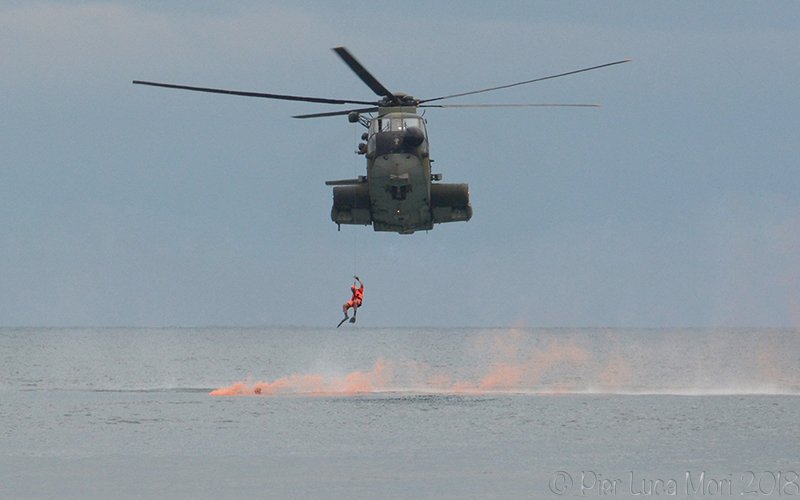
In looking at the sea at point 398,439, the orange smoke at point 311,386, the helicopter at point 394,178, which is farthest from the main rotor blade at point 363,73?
the orange smoke at point 311,386

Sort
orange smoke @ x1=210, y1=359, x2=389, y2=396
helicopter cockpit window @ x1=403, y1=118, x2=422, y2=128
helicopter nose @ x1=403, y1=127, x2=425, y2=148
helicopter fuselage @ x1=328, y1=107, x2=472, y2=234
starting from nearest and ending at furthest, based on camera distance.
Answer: helicopter nose @ x1=403, y1=127, x2=425, y2=148
helicopter fuselage @ x1=328, y1=107, x2=472, y2=234
helicopter cockpit window @ x1=403, y1=118, x2=422, y2=128
orange smoke @ x1=210, y1=359, x2=389, y2=396

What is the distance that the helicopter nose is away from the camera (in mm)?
43469

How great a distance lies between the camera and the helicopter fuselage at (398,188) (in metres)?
44.0

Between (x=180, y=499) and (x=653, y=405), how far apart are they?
139ft

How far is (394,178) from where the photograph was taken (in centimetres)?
4425

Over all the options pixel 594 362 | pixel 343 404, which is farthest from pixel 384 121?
pixel 594 362

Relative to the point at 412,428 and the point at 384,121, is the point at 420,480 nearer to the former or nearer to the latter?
the point at 384,121

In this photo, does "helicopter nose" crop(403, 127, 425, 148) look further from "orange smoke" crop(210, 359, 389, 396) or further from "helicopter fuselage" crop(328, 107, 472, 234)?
"orange smoke" crop(210, 359, 389, 396)

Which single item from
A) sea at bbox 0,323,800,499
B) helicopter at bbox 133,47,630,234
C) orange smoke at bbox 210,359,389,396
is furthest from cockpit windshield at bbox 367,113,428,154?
orange smoke at bbox 210,359,389,396

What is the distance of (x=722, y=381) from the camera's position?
109m

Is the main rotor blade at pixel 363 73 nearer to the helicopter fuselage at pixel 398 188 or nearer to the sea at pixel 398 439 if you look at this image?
the helicopter fuselage at pixel 398 188

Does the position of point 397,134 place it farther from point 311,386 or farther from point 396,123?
point 311,386

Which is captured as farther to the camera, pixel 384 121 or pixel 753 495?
pixel 384 121

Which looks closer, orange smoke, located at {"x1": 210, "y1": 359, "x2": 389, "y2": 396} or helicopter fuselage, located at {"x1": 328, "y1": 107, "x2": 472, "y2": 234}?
helicopter fuselage, located at {"x1": 328, "y1": 107, "x2": 472, "y2": 234}
